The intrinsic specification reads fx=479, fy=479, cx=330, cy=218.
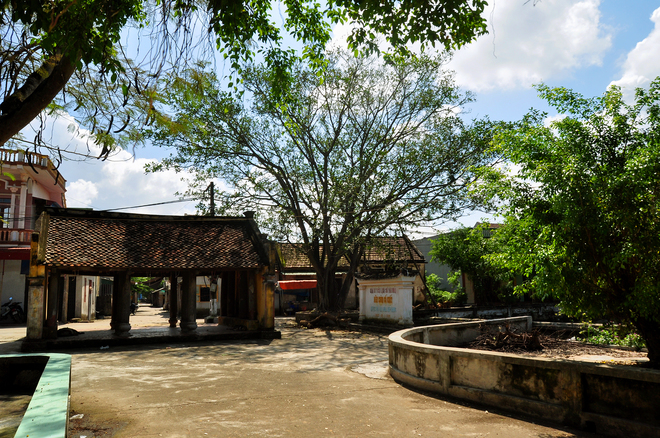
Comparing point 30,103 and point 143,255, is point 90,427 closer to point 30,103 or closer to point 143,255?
point 30,103

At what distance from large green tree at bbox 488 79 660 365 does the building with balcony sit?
20.6m

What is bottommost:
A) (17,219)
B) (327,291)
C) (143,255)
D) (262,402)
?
(262,402)

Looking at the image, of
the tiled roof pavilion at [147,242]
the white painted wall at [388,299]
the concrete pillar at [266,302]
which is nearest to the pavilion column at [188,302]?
the tiled roof pavilion at [147,242]

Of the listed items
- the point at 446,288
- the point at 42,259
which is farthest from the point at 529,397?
the point at 446,288

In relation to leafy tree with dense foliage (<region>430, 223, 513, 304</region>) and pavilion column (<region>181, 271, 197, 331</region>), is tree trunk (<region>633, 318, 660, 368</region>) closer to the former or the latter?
pavilion column (<region>181, 271, 197, 331</region>)

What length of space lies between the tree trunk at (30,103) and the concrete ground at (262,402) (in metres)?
3.48

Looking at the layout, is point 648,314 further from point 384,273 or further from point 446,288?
point 446,288

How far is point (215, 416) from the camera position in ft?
19.9

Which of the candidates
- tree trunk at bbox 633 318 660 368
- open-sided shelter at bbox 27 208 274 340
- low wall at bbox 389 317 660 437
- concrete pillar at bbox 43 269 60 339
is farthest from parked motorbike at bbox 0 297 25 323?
tree trunk at bbox 633 318 660 368

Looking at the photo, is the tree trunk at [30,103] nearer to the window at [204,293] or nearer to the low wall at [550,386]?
the low wall at [550,386]

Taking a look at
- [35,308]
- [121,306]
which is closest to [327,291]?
[121,306]

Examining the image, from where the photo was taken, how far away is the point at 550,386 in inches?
224

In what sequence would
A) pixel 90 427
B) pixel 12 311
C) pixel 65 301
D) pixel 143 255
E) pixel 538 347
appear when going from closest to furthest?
1. pixel 90 427
2. pixel 538 347
3. pixel 143 255
4. pixel 12 311
5. pixel 65 301

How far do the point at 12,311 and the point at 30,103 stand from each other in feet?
70.4
